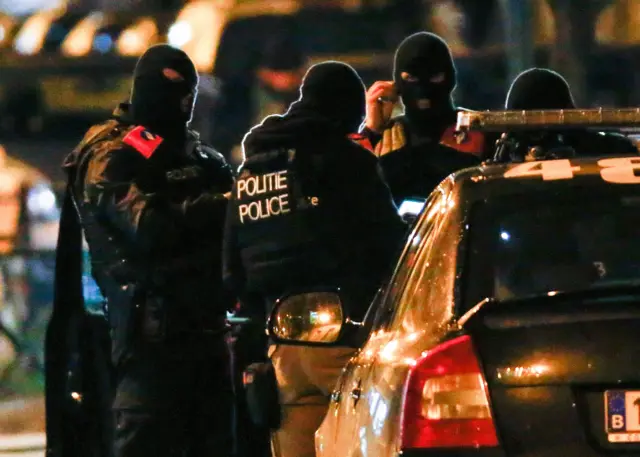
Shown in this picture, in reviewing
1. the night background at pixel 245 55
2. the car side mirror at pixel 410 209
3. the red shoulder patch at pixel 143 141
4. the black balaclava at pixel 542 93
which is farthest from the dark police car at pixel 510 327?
the night background at pixel 245 55

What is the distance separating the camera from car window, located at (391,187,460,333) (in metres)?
3.52

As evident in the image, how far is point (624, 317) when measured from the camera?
10.8 feet

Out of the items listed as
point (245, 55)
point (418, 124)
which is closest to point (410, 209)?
Answer: point (418, 124)

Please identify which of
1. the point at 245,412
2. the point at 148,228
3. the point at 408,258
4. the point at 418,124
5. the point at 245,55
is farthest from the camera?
the point at 245,55

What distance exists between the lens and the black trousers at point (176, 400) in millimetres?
5820

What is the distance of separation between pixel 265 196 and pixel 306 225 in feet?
0.59

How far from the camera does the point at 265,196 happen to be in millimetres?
5238

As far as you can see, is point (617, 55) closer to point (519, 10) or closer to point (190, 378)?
point (519, 10)

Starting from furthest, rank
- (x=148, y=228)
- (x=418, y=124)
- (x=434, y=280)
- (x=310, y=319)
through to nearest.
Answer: (x=418, y=124)
(x=148, y=228)
(x=310, y=319)
(x=434, y=280)

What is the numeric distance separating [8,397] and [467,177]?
997cm

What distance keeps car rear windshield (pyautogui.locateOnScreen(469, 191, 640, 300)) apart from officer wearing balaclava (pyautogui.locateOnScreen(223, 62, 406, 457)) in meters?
1.42

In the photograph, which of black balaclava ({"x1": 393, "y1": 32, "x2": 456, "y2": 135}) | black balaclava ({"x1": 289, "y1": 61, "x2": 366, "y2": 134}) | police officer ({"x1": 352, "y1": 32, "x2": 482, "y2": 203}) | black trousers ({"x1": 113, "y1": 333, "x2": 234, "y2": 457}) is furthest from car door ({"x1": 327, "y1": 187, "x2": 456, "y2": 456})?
black balaclava ({"x1": 393, "y1": 32, "x2": 456, "y2": 135})

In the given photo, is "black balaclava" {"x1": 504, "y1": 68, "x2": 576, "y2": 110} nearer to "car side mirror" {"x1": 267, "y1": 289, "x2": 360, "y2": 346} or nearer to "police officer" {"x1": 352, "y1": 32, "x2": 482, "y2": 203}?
"police officer" {"x1": 352, "y1": 32, "x2": 482, "y2": 203}

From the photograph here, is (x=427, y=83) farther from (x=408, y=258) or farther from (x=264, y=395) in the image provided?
(x=408, y=258)
